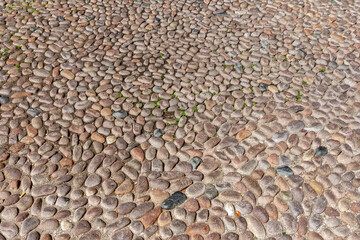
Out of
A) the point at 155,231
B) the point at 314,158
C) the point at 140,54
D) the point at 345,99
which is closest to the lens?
the point at 155,231

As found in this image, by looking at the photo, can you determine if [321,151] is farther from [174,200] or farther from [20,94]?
[20,94]

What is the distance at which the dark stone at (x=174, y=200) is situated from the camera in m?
3.72

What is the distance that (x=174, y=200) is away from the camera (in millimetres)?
3766

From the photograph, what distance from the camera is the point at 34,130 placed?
4.44 metres

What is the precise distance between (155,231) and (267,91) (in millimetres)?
2523

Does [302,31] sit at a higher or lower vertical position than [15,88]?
higher

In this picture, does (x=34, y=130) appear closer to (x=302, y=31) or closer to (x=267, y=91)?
(x=267, y=91)

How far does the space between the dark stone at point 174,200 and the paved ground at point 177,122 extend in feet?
0.04

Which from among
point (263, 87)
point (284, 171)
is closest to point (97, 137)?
point (284, 171)

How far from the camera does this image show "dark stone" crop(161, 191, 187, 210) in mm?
3716

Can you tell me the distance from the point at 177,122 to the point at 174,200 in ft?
3.81

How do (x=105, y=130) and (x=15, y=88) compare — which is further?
(x=15, y=88)

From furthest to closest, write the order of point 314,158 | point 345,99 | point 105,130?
1. point 345,99
2. point 105,130
3. point 314,158

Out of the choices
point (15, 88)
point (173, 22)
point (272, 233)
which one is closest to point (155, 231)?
point (272, 233)
